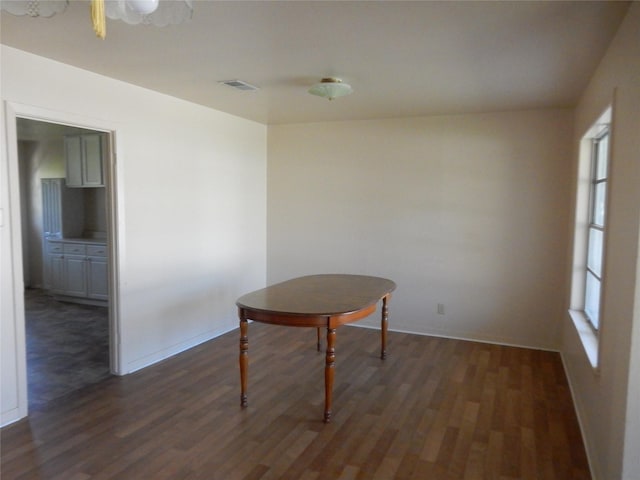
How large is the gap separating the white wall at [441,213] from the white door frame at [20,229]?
230 centimetres

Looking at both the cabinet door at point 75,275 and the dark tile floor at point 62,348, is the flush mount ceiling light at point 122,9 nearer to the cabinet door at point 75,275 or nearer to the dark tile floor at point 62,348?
the dark tile floor at point 62,348

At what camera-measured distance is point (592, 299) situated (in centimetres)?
342

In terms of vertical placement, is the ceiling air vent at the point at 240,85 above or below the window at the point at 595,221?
above

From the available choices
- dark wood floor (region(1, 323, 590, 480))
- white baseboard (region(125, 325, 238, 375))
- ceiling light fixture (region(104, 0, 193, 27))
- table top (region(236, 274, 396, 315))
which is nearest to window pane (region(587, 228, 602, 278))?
dark wood floor (region(1, 323, 590, 480))

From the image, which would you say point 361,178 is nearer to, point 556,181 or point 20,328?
point 556,181

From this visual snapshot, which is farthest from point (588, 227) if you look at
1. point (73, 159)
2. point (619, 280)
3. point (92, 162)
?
point (73, 159)

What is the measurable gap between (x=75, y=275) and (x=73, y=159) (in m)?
1.53

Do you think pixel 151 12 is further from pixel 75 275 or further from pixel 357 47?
pixel 75 275

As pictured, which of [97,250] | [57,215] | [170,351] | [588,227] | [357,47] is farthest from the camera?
[57,215]

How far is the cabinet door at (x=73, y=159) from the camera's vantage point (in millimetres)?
6023

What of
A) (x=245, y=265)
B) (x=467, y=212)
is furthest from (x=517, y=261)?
(x=245, y=265)

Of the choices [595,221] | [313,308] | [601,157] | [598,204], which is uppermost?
[601,157]

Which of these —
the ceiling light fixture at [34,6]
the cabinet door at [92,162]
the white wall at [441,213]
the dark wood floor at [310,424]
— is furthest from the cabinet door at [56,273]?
the ceiling light fixture at [34,6]

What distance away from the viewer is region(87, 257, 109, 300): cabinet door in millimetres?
6047
